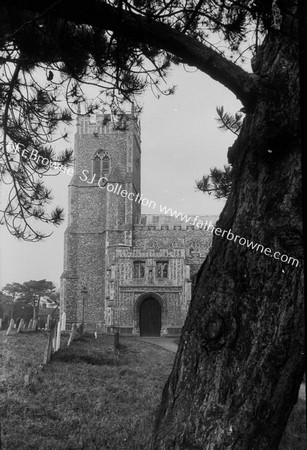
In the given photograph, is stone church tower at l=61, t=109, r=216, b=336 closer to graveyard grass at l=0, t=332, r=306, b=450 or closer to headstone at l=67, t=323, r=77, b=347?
headstone at l=67, t=323, r=77, b=347

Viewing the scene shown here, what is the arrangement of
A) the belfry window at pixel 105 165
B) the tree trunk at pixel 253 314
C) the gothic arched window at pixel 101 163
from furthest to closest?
1. the belfry window at pixel 105 165
2. the gothic arched window at pixel 101 163
3. the tree trunk at pixel 253 314

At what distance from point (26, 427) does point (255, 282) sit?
2.84 m

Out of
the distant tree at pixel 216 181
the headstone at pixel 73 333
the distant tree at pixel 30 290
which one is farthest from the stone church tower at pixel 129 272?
the distant tree at pixel 216 181

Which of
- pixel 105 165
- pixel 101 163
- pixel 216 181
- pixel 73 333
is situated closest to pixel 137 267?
pixel 73 333

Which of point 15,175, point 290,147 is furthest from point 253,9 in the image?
point 15,175

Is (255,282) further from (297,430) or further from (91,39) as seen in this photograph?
(297,430)

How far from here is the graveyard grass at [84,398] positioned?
151 inches

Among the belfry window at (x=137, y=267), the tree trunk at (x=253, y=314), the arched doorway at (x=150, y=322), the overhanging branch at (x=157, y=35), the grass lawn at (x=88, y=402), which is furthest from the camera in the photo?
the belfry window at (x=137, y=267)

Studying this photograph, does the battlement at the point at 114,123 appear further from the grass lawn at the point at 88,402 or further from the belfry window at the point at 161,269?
the belfry window at the point at 161,269

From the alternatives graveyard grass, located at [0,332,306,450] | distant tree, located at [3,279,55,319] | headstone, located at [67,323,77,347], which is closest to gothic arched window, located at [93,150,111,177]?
distant tree, located at [3,279,55,319]

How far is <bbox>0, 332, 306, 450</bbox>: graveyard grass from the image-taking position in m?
3.82

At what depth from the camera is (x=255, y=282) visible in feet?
7.57

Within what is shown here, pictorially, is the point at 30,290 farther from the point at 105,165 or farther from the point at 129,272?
the point at 129,272

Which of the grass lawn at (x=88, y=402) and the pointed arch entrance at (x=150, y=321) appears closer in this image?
the grass lawn at (x=88, y=402)
